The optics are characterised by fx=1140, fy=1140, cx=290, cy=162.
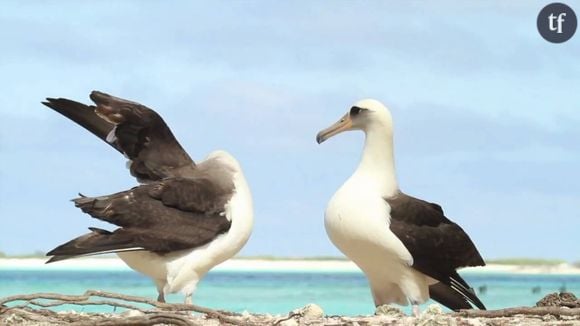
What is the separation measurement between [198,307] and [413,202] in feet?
11.0

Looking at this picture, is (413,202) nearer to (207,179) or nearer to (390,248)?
(390,248)

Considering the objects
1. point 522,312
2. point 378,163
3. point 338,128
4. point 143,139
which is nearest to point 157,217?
point 143,139

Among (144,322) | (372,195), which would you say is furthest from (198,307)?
(372,195)

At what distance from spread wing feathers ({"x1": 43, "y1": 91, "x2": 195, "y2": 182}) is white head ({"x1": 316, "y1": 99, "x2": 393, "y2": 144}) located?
1.50 meters

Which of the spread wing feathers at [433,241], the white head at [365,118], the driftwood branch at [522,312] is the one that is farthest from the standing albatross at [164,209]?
the driftwood branch at [522,312]

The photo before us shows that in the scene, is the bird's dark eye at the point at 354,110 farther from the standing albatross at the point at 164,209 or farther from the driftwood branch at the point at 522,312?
the driftwood branch at the point at 522,312

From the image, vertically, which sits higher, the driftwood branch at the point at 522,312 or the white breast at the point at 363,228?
the white breast at the point at 363,228

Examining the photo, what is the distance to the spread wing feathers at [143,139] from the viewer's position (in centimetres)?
1097

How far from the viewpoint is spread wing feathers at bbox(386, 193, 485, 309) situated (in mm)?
10172

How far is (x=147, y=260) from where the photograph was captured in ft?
33.1

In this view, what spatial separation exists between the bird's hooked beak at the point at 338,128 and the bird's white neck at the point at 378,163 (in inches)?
9.7

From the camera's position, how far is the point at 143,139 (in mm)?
11031

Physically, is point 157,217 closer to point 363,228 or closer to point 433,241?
point 363,228

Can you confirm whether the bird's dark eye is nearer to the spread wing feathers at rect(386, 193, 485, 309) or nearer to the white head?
the white head
